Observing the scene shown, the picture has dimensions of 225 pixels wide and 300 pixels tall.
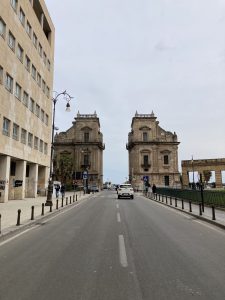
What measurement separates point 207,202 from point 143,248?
1703 centimetres

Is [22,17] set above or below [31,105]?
above

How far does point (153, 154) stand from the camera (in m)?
94.4

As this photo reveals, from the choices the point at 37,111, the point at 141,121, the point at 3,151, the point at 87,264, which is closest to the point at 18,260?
the point at 87,264

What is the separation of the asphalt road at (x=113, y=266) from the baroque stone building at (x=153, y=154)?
8284 cm

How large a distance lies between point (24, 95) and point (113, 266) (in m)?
30.3

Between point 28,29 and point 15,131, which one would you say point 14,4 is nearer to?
point 28,29

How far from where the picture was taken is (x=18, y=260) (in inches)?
277

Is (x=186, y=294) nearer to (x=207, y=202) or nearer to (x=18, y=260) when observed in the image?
(x=18, y=260)

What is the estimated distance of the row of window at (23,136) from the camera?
28498mm

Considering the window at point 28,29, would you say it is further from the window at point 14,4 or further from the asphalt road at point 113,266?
the asphalt road at point 113,266

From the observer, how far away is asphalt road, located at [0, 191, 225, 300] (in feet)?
16.0

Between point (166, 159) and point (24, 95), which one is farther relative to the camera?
point (166, 159)

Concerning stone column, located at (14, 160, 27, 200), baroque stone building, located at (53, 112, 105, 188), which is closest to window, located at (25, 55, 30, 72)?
stone column, located at (14, 160, 27, 200)

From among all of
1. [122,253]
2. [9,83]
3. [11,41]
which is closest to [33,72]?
[11,41]
